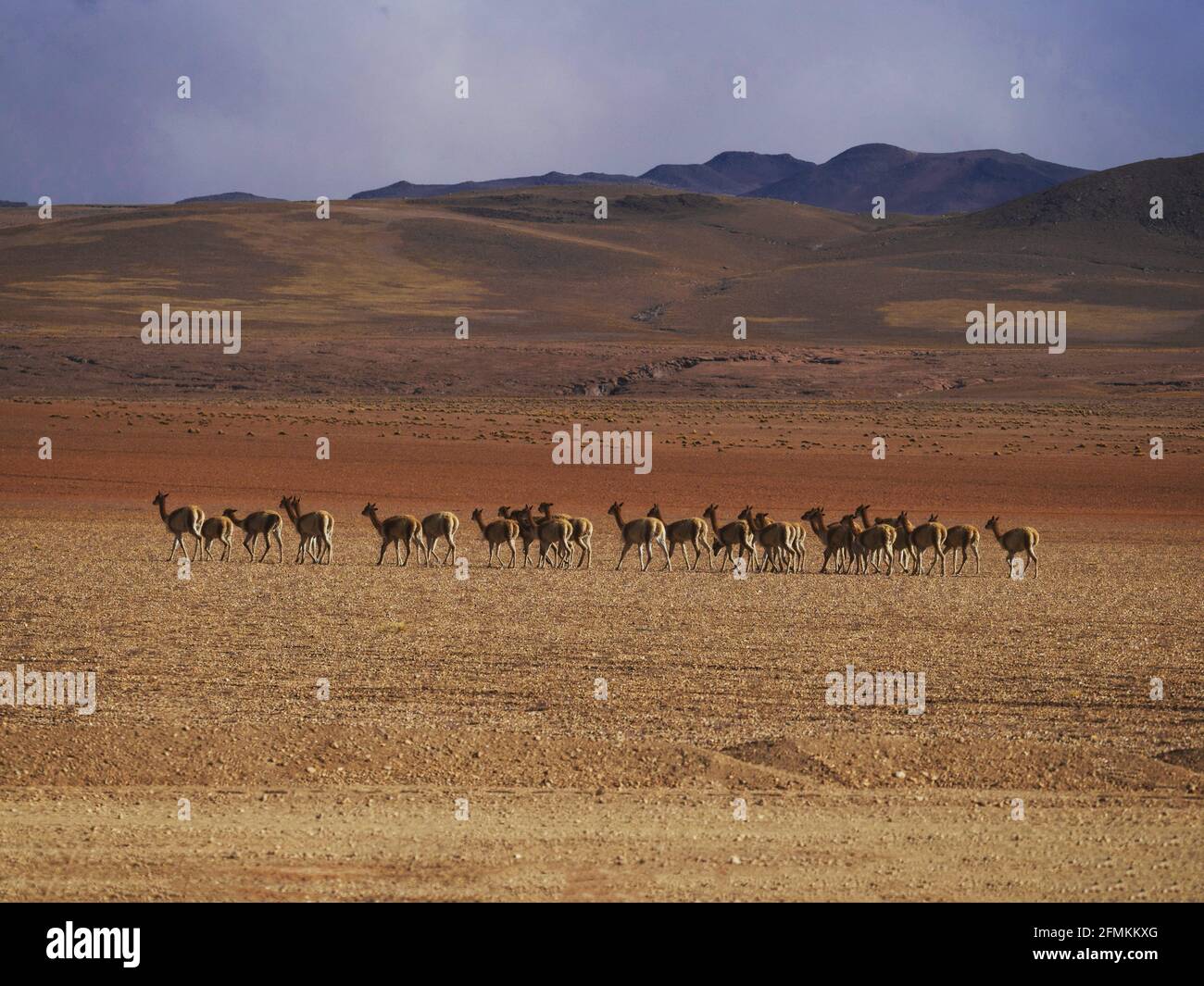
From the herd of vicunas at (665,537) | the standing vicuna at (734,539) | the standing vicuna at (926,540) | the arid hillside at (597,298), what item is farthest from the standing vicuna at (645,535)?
the arid hillside at (597,298)

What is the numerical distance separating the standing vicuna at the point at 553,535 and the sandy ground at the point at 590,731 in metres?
0.68

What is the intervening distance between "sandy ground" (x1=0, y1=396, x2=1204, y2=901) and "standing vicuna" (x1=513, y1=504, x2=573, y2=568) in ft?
2.23

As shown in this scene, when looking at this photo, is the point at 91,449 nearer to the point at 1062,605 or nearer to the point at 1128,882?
the point at 1062,605

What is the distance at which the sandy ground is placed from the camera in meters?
9.11

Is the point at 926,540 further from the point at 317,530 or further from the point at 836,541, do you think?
the point at 317,530

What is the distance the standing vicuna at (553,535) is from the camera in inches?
1059

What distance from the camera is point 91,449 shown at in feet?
170

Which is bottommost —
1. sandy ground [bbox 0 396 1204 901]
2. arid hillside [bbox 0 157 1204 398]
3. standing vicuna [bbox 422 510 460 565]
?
sandy ground [bbox 0 396 1204 901]

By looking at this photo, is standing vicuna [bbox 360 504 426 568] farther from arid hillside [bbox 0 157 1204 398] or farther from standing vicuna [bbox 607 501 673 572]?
arid hillside [bbox 0 157 1204 398]

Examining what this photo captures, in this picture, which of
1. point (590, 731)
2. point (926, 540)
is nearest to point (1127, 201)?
point (926, 540)

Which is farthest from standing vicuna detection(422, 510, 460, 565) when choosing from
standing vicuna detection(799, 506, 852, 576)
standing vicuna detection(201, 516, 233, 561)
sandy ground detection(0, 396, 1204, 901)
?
standing vicuna detection(799, 506, 852, 576)

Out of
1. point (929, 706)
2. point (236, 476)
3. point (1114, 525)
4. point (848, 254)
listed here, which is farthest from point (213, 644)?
point (848, 254)

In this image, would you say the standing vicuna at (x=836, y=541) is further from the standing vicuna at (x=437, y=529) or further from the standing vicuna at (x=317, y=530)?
the standing vicuna at (x=317, y=530)
